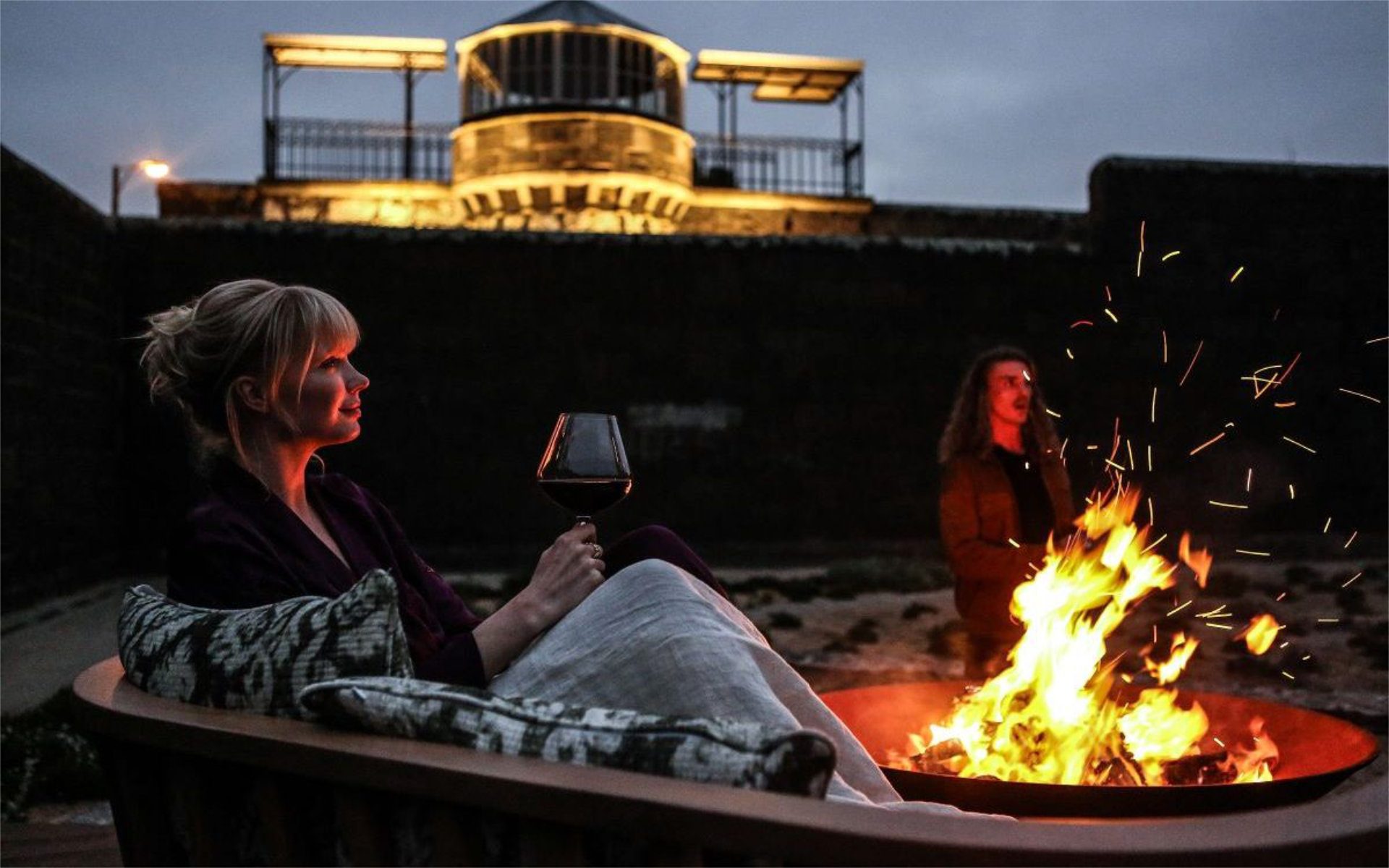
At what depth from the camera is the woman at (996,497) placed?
3.51 meters

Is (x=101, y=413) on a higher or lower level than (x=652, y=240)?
lower

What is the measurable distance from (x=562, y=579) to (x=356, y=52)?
2212cm

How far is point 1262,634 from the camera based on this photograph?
3439 millimetres

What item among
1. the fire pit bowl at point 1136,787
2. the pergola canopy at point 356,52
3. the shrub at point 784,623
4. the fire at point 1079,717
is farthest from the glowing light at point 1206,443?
the pergola canopy at point 356,52

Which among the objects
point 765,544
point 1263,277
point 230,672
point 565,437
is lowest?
point 765,544

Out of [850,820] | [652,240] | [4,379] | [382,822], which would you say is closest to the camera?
[850,820]

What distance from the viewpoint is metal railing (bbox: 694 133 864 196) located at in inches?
912

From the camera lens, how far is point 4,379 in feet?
20.5

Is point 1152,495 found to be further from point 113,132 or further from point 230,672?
point 113,132

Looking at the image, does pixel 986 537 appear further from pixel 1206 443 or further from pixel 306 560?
pixel 1206 443

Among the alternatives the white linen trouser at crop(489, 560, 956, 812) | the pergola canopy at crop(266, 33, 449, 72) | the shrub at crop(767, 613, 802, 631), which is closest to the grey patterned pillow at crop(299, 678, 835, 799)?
the white linen trouser at crop(489, 560, 956, 812)

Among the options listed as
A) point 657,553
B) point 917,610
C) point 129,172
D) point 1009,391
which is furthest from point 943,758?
point 129,172

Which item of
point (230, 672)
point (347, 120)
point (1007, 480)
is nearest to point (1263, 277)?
point (1007, 480)

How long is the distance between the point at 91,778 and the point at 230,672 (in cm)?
250
